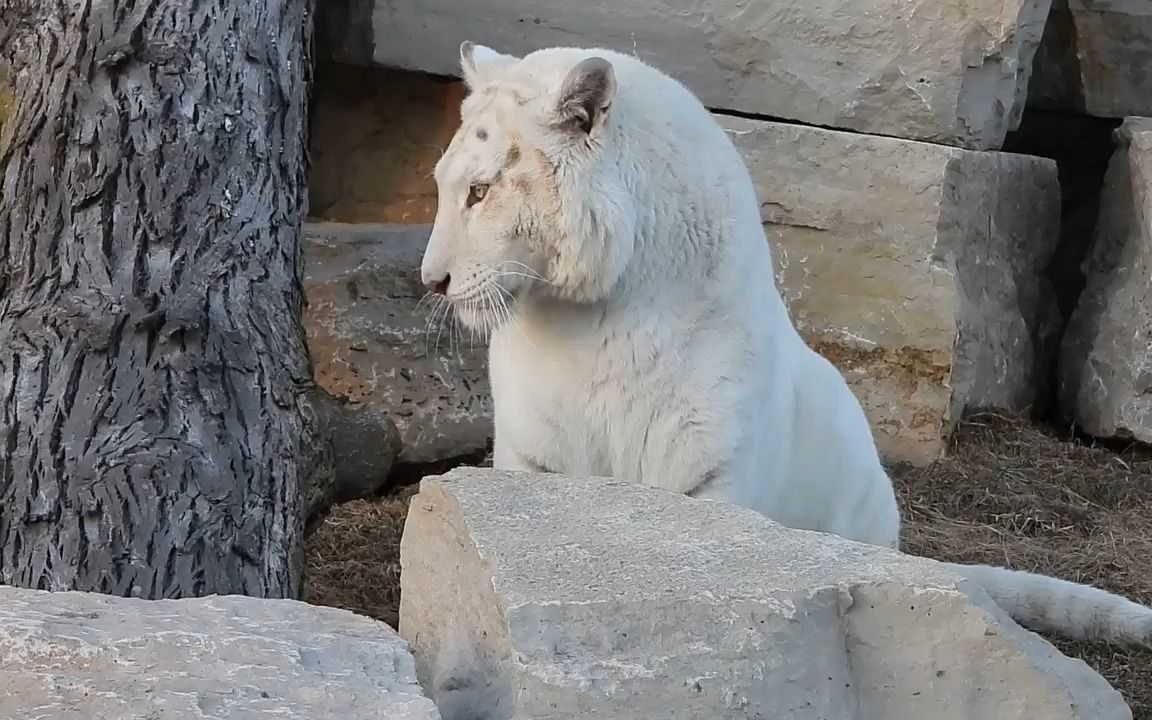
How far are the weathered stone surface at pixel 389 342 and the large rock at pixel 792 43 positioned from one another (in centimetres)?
80

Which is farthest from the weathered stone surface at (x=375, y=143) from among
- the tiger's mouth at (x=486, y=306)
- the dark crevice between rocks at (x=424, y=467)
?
the tiger's mouth at (x=486, y=306)

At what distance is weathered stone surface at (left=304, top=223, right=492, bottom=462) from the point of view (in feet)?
17.8

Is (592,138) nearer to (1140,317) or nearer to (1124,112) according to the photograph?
(1140,317)

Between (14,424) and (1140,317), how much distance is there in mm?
4566

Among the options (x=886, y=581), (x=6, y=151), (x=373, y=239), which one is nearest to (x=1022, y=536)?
(x=373, y=239)

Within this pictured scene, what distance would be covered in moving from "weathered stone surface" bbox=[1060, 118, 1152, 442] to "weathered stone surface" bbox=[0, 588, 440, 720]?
4.54m

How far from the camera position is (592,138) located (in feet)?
9.96

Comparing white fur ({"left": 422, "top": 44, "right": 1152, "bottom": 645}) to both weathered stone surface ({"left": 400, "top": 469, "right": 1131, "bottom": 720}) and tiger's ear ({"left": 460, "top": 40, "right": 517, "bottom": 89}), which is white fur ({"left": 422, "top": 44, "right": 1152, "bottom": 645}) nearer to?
tiger's ear ({"left": 460, "top": 40, "right": 517, "bottom": 89})

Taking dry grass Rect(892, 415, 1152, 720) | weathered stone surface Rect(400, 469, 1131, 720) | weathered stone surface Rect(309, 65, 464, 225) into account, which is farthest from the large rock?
weathered stone surface Rect(400, 469, 1131, 720)

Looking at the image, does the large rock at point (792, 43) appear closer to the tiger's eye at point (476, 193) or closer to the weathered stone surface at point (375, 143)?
the weathered stone surface at point (375, 143)

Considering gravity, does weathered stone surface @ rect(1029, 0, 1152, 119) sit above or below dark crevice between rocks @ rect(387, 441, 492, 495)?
above

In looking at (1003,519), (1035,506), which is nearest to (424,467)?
(1003,519)

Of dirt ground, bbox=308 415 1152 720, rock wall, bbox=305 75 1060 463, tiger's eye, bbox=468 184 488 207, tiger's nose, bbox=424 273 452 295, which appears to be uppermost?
tiger's eye, bbox=468 184 488 207

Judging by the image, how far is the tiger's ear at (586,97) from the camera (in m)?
2.97
